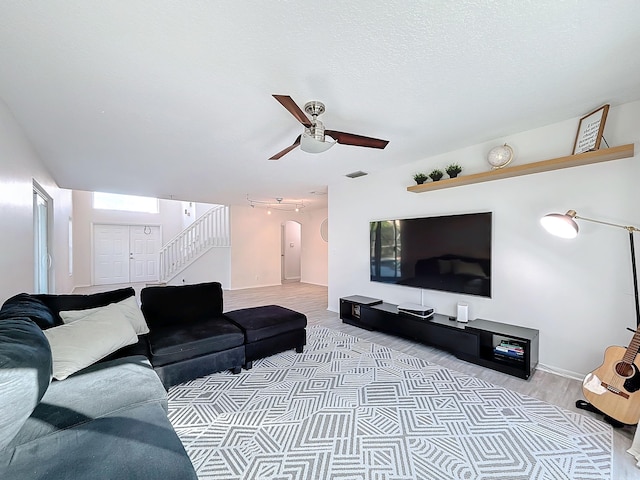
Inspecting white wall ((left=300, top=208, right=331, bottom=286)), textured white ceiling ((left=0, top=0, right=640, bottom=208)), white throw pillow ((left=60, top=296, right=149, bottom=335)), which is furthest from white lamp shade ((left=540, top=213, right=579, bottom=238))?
white wall ((left=300, top=208, right=331, bottom=286))

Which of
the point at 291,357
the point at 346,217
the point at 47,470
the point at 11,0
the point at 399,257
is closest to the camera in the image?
the point at 47,470

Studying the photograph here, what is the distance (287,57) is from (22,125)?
282cm

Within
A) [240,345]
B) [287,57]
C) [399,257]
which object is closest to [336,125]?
[287,57]

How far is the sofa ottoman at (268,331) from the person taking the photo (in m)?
2.81

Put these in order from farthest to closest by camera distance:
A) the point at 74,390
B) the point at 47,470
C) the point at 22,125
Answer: the point at 22,125
the point at 74,390
the point at 47,470

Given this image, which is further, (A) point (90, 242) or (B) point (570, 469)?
(A) point (90, 242)

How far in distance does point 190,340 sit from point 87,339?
752 mm

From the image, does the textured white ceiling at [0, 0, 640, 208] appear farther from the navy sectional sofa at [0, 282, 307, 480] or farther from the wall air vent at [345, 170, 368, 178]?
the navy sectional sofa at [0, 282, 307, 480]

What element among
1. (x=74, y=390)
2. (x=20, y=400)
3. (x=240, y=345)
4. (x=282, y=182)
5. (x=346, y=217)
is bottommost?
(x=240, y=345)

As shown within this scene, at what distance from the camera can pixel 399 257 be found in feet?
13.0

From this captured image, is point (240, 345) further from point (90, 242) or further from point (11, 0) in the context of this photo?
point (90, 242)

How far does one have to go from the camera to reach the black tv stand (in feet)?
8.66

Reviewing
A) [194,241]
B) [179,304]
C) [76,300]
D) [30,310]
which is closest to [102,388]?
[30,310]

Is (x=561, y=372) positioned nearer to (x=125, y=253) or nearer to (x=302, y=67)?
(x=302, y=67)
